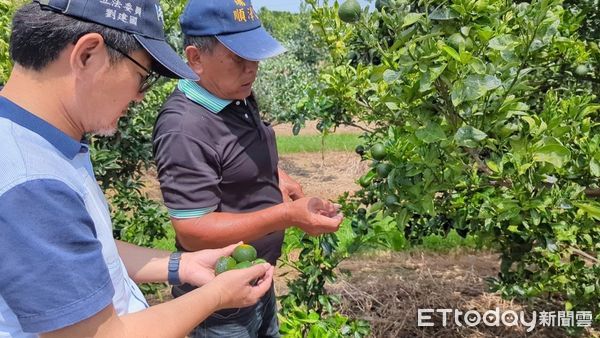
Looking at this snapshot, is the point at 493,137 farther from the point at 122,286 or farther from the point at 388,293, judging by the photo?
the point at 388,293

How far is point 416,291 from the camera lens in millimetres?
3922

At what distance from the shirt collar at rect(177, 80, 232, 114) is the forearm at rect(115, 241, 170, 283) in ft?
1.70

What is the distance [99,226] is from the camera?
1.15 m

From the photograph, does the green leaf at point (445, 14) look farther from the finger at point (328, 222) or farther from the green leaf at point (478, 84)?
the finger at point (328, 222)

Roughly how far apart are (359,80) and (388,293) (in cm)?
205

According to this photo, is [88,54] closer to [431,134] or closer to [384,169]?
[431,134]

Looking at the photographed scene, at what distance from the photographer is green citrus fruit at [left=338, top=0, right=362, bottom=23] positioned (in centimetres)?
185

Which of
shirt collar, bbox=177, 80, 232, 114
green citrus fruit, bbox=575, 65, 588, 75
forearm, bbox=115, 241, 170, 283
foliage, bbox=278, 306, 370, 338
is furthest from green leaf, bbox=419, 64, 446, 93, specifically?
green citrus fruit, bbox=575, 65, 588, 75

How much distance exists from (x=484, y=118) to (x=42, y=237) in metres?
1.14

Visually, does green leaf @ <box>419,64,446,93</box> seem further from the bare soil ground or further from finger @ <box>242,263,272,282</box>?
the bare soil ground

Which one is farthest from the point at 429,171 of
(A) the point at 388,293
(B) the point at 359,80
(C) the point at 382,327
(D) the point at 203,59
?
(A) the point at 388,293

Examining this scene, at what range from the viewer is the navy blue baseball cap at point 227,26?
1.92 meters

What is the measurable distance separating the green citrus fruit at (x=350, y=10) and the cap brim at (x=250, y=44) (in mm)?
266

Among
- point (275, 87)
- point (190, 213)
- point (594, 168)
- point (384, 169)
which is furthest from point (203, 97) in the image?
point (275, 87)
